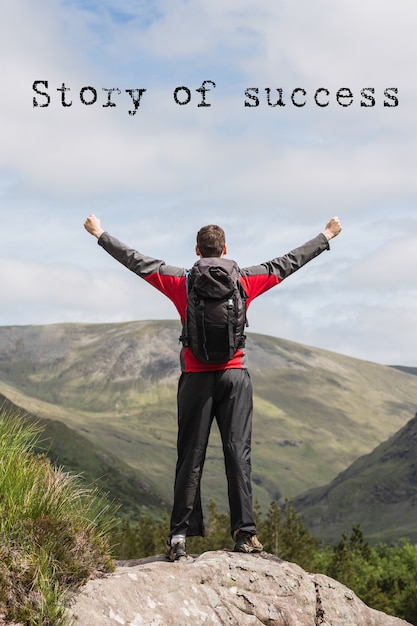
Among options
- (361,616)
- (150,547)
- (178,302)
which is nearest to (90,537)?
(178,302)

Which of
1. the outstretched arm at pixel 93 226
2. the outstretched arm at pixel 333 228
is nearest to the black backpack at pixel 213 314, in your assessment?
the outstretched arm at pixel 93 226

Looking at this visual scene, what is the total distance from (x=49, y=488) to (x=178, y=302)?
8.52 ft

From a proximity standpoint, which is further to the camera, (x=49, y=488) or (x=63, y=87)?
(x=63, y=87)

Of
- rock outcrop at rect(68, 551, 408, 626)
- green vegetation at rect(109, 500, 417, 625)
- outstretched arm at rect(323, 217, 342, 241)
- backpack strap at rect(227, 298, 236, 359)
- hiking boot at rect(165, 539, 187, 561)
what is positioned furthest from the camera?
green vegetation at rect(109, 500, 417, 625)

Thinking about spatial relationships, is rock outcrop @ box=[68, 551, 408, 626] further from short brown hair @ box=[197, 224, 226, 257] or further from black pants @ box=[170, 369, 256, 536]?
short brown hair @ box=[197, 224, 226, 257]

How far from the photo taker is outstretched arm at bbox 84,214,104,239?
999cm

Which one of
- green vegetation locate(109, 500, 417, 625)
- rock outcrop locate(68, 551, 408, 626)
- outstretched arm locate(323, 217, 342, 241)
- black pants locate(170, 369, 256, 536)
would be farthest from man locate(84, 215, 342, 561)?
green vegetation locate(109, 500, 417, 625)

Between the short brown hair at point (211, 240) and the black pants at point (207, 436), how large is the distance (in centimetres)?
141

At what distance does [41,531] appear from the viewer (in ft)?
27.2

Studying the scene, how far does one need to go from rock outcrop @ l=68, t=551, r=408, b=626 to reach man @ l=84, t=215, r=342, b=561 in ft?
1.36

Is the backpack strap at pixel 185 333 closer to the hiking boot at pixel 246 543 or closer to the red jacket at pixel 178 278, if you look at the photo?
the red jacket at pixel 178 278

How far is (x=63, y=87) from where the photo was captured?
20000 millimetres

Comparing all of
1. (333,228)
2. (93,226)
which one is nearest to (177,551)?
(93,226)

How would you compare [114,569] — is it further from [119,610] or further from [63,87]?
[63,87]
